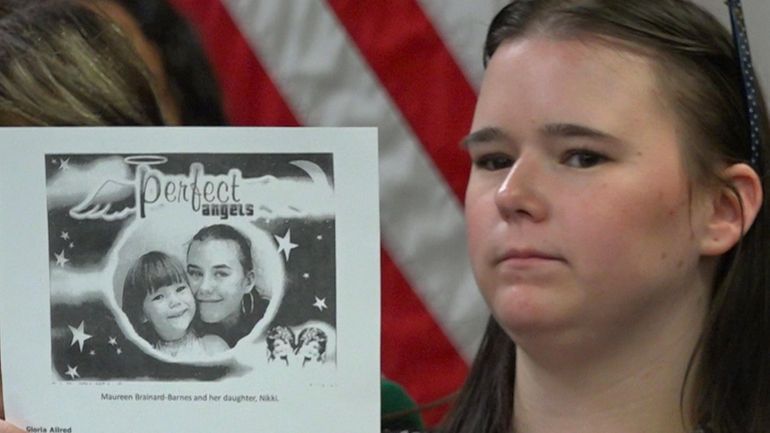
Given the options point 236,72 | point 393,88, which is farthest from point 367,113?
point 236,72

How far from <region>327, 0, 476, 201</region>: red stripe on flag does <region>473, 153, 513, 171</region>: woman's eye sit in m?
0.37

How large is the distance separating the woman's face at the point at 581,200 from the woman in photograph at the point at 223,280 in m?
0.16

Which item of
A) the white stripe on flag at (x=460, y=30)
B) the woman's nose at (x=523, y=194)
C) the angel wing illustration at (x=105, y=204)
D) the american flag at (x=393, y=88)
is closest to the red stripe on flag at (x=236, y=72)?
the american flag at (x=393, y=88)

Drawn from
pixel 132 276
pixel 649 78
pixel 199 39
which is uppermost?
pixel 199 39

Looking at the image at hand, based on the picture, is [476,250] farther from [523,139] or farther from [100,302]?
[100,302]

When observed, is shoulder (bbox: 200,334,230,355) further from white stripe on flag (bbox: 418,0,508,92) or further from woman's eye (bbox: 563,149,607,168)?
white stripe on flag (bbox: 418,0,508,92)

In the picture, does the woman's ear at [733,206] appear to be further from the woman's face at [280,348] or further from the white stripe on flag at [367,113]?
the white stripe on flag at [367,113]

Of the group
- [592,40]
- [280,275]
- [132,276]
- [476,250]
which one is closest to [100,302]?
[132,276]

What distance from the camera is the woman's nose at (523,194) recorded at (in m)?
0.78

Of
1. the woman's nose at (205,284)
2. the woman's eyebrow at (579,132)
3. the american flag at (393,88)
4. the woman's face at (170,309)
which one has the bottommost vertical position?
the woman's face at (170,309)

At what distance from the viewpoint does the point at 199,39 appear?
3.90ft

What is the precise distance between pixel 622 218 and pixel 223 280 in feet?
0.95

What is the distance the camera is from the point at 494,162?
2.75 ft

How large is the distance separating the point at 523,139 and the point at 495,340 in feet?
0.72
